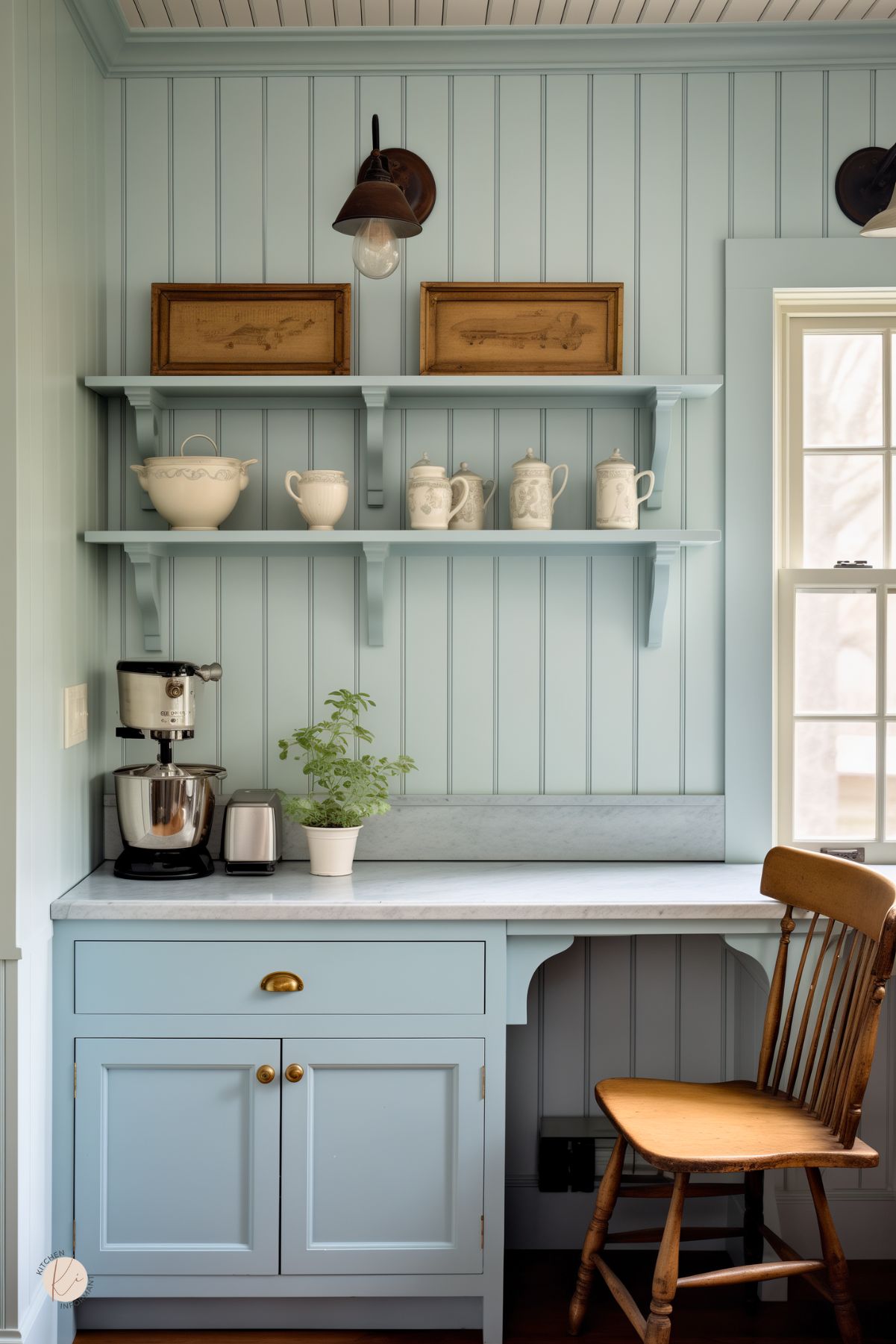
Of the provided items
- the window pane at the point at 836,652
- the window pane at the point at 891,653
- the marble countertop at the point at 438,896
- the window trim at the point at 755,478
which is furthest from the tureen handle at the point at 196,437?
the window pane at the point at 891,653

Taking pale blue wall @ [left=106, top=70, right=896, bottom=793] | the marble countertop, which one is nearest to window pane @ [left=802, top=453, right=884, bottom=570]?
pale blue wall @ [left=106, top=70, right=896, bottom=793]

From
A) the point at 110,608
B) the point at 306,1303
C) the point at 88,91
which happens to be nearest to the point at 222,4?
the point at 88,91

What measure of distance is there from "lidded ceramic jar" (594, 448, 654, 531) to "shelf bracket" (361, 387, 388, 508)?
19.1 inches

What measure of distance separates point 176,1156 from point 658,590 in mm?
1537

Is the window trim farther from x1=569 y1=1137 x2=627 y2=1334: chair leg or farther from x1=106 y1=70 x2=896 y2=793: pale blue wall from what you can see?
x1=569 y1=1137 x2=627 y2=1334: chair leg

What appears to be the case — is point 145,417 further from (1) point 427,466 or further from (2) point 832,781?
(2) point 832,781

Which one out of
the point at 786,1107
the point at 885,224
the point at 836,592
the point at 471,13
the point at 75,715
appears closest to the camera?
the point at 885,224

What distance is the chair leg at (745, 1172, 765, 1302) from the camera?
2293mm

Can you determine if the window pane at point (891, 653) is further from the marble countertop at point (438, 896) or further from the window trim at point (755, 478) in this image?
the marble countertop at point (438, 896)

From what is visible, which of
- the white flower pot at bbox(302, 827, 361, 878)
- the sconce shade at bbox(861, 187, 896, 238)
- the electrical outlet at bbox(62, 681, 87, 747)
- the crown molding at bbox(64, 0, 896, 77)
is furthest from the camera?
the crown molding at bbox(64, 0, 896, 77)

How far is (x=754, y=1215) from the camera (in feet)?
7.54

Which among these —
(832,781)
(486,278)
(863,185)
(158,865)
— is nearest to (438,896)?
(158,865)

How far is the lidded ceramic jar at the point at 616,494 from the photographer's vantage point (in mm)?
2430

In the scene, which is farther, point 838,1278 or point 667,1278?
point 838,1278
